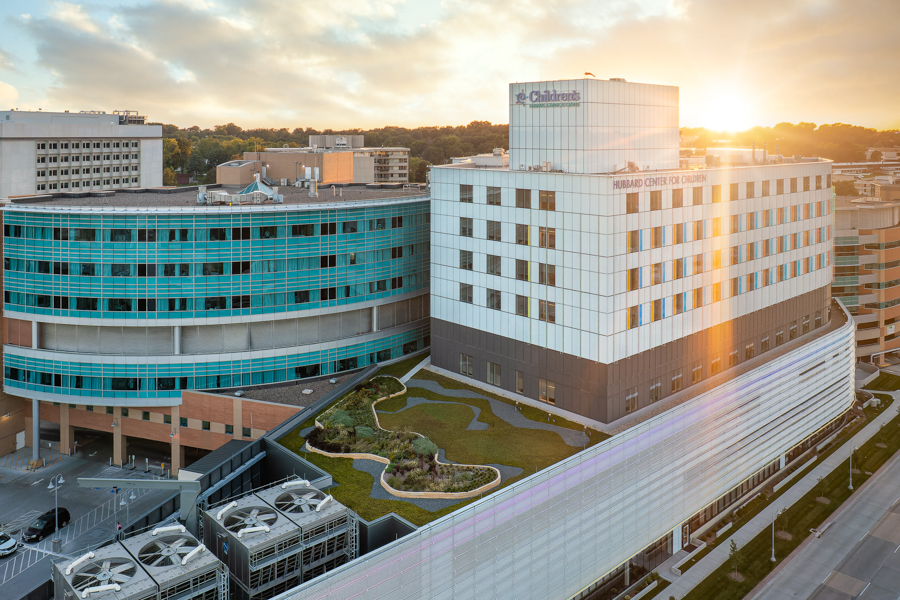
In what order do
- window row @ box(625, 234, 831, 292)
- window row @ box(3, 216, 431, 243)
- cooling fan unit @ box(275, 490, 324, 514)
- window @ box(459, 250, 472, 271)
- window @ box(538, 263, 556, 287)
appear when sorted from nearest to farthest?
cooling fan unit @ box(275, 490, 324, 514) < window row @ box(625, 234, 831, 292) < window @ box(538, 263, 556, 287) < window @ box(459, 250, 472, 271) < window row @ box(3, 216, 431, 243)

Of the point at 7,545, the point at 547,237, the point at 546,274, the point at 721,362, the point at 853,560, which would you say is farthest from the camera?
the point at 721,362

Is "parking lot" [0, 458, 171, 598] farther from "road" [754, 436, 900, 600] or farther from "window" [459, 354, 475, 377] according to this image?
"road" [754, 436, 900, 600]

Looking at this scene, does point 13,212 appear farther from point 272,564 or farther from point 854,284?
point 854,284

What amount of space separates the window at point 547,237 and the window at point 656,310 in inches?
405

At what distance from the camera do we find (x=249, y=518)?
156 feet

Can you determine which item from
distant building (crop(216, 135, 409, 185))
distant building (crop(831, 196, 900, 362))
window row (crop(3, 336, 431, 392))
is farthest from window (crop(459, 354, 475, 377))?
distant building (crop(831, 196, 900, 362))

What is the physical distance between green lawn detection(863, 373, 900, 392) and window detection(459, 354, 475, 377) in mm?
68370

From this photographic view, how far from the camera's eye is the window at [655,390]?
68125 millimetres

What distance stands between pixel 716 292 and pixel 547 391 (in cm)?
2013

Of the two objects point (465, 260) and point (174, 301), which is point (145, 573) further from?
point (465, 260)

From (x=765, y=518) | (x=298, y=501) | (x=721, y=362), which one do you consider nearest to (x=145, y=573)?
(x=298, y=501)

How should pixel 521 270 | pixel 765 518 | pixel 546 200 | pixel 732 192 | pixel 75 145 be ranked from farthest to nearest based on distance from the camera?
pixel 75 145 → pixel 732 192 → pixel 765 518 → pixel 521 270 → pixel 546 200

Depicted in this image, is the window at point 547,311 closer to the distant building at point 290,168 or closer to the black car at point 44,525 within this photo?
the black car at point 44,525

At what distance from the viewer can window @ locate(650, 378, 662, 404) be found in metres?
68.1
